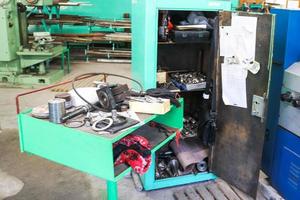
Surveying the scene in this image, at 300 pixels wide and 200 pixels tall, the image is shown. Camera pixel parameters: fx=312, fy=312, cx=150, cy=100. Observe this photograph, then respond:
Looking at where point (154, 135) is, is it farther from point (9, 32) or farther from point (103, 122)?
point (9, 32)

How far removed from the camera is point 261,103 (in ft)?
5.76

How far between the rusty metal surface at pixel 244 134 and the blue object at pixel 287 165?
0.20m

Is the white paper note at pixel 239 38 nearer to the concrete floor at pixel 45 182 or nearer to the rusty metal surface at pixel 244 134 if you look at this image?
the rusty metal surface at pixel 244 134

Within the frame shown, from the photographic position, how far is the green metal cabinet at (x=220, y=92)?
1723 mm

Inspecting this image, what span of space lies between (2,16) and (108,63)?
2125 millimetres

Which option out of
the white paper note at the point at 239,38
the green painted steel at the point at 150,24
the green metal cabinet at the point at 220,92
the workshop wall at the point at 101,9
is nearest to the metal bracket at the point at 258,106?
the green metal cabinet at the point at 220,92

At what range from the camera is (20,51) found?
4312 millimetres

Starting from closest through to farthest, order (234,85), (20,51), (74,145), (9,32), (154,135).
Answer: (74,145)
(154,135)
(234,85)
(9,32)
(20,51)

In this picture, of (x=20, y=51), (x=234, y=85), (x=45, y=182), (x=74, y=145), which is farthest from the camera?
(x=20, y=51)

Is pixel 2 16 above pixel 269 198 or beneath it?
above

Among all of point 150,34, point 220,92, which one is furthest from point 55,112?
point 220,92

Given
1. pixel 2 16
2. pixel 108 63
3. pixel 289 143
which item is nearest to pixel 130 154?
pixel 289 143

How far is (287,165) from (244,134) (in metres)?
0.33

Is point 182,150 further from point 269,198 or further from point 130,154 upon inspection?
point 130,154
